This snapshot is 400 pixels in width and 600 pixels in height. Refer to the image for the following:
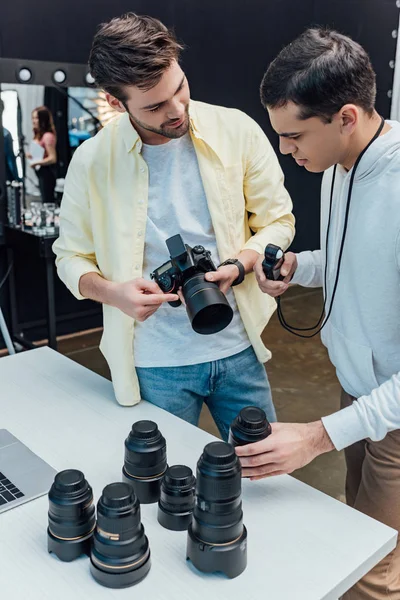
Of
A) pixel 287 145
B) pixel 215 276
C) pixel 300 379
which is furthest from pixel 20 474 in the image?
pixel 300 379

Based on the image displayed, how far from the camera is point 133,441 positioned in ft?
3.20

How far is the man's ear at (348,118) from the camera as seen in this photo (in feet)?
3.15

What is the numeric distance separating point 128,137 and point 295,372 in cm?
238

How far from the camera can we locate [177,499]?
90 cm

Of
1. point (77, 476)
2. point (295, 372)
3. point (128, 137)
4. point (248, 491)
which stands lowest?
point (295, 372)

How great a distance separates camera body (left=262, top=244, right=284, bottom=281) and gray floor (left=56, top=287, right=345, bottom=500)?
1366 mm

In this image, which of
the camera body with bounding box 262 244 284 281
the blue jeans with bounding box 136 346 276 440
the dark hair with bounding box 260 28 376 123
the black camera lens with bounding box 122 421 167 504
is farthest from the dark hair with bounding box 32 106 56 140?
the black camera lens with bounding box 122 421 167 504

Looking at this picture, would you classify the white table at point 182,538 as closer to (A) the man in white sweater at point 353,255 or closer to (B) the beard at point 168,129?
(A) the man in white sweater at point 353,255

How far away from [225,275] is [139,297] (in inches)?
7.6

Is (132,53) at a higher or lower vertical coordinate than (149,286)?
higher

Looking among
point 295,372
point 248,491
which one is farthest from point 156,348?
point 295,372

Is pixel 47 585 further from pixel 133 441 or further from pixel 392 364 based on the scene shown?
pixel 392 364

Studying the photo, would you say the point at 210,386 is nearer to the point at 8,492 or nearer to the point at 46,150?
the point at 8,492

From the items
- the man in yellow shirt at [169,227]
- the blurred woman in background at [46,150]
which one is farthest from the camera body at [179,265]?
the blurred woman in background at [46,150]
